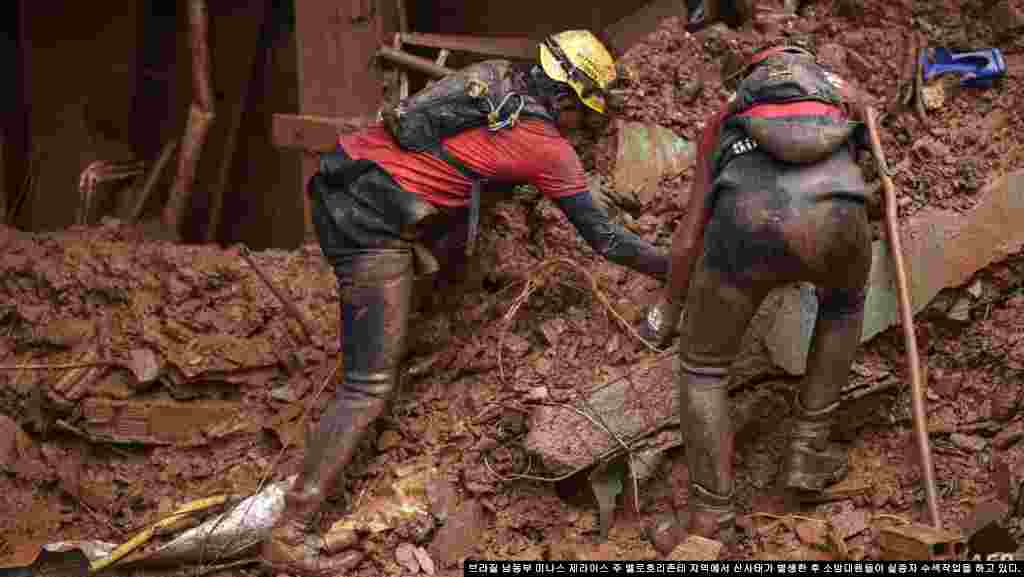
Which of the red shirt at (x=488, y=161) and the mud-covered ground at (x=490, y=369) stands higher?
the red shirt at (x=488, y=161)

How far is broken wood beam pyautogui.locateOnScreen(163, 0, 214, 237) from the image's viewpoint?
7.71 m

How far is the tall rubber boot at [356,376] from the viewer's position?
5.53 meters

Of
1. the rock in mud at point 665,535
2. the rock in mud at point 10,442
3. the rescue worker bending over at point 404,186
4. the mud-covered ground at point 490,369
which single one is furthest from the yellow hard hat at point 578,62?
the rock in mud at point 10,442

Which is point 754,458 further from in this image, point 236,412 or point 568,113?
point 236,412

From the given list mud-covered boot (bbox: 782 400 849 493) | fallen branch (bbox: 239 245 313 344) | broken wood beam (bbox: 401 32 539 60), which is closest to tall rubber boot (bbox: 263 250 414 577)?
fallen branch (bbox: 239 245 313 344)

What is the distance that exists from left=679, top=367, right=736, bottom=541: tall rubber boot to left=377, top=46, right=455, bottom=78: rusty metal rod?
2422 mm

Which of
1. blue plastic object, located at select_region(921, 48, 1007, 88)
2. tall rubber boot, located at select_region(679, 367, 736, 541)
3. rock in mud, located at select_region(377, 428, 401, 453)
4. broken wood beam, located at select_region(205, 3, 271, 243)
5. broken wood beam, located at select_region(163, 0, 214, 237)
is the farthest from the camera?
broken wood beam, located at select_region(205, 3, 271, 243)

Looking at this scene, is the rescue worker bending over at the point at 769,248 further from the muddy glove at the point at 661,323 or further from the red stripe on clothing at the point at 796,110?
the muddy glove at the point at 661,323

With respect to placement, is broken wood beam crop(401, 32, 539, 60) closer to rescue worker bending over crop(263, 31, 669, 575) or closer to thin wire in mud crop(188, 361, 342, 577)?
rescue worker bending over crop(263, 31, 669, 575)

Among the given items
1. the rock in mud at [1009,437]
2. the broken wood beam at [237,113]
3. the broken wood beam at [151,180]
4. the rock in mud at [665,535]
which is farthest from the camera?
the broken wood beam at [237,113]

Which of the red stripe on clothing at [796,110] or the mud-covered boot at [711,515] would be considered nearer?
the red stripe on clothing at [796,110]

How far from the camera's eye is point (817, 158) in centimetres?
459

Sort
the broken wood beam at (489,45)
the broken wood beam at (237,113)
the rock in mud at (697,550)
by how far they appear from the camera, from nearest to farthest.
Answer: the rock in mud at (697,550) < the broken wood beam at (489,45) < the broken wood beam at (237,113)
